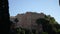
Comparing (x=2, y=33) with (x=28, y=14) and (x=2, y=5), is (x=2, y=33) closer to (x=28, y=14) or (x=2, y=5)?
(x=2, y=5)

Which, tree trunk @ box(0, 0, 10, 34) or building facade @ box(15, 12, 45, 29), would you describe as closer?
tree trunk @ box(0, 0, 10, 34)

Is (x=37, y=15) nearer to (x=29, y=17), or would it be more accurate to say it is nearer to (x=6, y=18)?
(x=29, y=17)

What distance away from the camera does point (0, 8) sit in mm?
8406

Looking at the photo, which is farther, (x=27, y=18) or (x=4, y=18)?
(x=27, y=18)

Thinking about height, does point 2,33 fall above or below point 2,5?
below

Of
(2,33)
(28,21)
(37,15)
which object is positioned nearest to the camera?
(2,33)

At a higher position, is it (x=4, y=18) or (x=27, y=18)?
(x=27, y=18)

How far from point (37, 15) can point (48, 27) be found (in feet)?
125

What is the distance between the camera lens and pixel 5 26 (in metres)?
8.52

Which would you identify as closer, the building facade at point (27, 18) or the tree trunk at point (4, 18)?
the tree trunk at point (4, 18)

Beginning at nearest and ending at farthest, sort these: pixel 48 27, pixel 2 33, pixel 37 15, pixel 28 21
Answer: pixel 2 33, pixel 48 27, pixel 28 21, pixel 37 15

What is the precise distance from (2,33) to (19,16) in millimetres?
94615

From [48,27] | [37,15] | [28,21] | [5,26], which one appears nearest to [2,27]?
[5,26]

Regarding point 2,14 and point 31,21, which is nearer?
point 2,14
